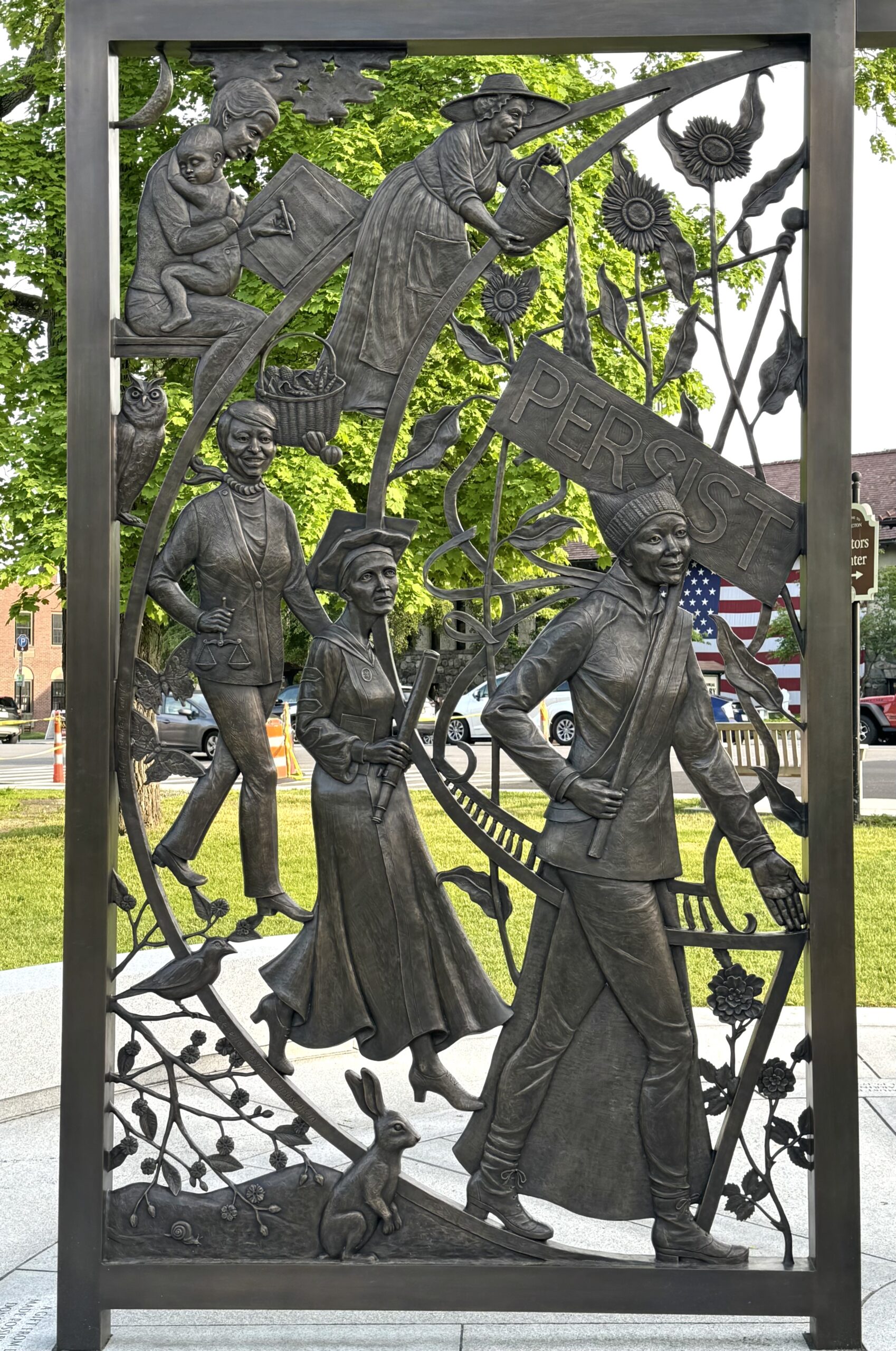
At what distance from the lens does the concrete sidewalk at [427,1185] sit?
3635 millimetres

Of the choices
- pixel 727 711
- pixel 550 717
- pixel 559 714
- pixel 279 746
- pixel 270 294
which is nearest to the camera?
pixel 270 294

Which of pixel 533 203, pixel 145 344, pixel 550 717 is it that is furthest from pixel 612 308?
pixel 550 717

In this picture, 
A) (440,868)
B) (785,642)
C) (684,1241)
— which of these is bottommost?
(440,868)

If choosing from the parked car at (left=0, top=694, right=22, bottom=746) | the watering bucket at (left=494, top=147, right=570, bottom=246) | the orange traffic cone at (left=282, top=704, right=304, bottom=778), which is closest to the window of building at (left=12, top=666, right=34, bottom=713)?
the parked car at (left=0, top=694, right=22, bottom=746)

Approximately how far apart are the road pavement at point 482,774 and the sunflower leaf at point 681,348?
891 centimetres

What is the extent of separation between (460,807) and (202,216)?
191 cm

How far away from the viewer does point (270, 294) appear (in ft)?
34.6

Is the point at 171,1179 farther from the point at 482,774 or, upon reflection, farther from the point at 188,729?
the point at 188,729

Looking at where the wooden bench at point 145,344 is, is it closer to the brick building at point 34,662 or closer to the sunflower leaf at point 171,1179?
the sunflower leaf at point 171,1179

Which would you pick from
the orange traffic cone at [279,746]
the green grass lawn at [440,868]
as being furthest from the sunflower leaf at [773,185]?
the orange traffic cone at [279,746]

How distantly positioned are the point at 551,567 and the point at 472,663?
360 mm

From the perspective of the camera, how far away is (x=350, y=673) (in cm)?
369

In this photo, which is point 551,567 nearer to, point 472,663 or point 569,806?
point 472,663

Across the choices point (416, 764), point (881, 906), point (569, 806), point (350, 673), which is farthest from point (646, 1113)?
point (881, 906)
